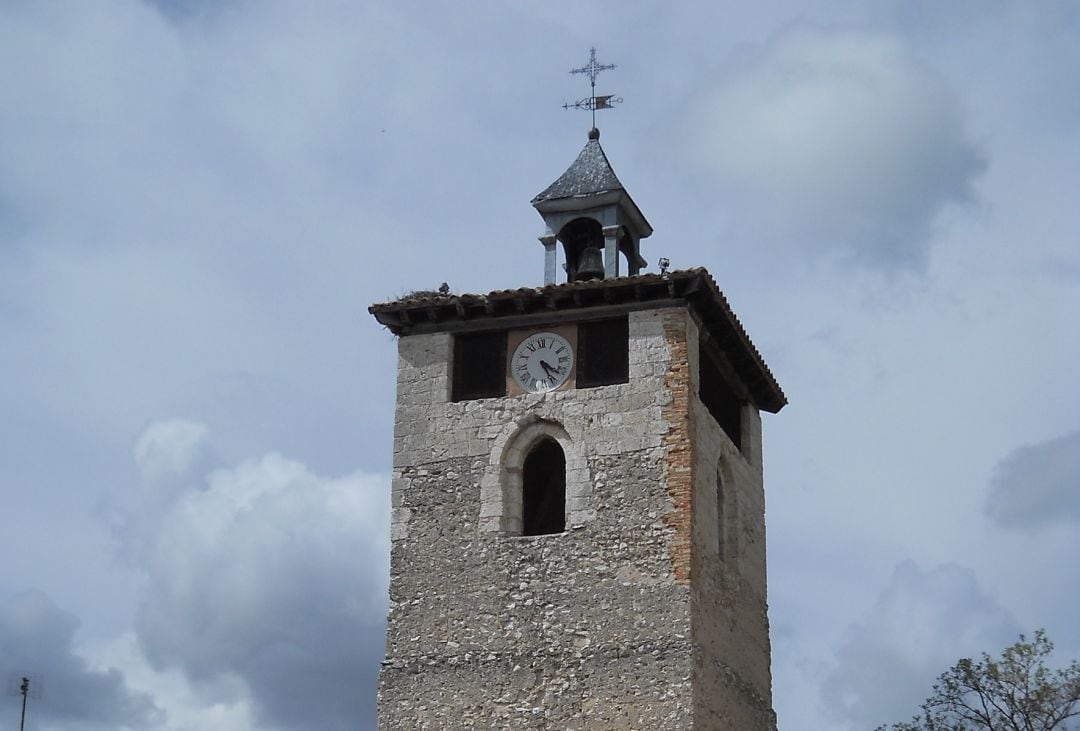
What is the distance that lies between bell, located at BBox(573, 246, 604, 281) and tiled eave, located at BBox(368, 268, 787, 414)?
2289 mm

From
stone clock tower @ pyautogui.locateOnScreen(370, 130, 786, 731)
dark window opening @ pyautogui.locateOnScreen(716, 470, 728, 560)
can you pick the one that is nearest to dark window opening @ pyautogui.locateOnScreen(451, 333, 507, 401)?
stone clock tower @ pyautogui.locateOnScreen(370, 130, 786, 731)

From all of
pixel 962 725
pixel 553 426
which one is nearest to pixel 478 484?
pixel 553 426

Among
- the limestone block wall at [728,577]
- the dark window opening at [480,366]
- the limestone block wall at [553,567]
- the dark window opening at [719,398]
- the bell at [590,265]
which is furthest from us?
the bell at [590,265]

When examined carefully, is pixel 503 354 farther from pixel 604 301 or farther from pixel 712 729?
pixel 712 729

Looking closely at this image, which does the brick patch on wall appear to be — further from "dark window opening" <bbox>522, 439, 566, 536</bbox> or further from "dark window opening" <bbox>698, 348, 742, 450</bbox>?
"dark window opening" <bbox>522, 439, 566, 536</bbox>

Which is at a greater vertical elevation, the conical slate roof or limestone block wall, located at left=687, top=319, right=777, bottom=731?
the conical slate roof

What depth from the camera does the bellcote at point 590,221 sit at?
99.0 ft

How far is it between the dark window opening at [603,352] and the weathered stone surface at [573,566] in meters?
0.23

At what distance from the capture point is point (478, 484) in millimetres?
27750

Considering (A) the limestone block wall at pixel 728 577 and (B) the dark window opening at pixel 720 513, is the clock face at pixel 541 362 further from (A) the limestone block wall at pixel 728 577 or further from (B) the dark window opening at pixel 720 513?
(B) the dark window opening at pixel 720 513

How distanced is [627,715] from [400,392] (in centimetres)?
633

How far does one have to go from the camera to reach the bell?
101 ft

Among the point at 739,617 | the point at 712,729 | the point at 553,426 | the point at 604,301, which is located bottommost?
the point at 712,729

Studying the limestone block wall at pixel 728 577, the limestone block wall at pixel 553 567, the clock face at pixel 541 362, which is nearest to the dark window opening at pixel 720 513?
the limestone block wall at pixel 728 577
